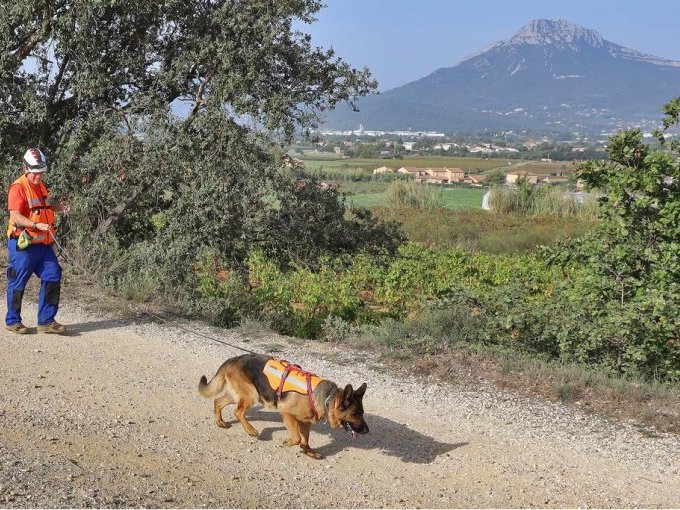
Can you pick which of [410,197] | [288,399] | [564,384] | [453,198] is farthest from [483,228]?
[288,399]

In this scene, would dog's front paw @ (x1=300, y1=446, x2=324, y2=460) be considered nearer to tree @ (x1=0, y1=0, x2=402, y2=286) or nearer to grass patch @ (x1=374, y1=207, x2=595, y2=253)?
tree @ (x1=0, y1=0, x2=402, y2=286)

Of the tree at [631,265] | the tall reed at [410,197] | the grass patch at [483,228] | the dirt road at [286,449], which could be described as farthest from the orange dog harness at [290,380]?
the tall reed at [410,197]

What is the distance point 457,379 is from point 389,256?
20.1 feet

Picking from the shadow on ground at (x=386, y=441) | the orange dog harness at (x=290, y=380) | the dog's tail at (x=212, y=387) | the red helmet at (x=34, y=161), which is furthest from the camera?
the red helmet at (x=34, y=161)

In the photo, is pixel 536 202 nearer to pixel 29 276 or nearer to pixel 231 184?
pixel 231 184

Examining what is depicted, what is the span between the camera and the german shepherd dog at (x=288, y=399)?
5727mm

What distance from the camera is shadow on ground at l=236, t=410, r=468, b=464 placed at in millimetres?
6199

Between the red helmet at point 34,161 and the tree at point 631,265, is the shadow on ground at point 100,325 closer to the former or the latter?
the red helmet at point 34,161

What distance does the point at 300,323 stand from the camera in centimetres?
1190

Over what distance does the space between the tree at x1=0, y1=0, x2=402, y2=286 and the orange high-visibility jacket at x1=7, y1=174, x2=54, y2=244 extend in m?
2.80

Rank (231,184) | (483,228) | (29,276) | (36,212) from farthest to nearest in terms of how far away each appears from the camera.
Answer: (483,228) → (231,184) → (29,276) → (36,212)

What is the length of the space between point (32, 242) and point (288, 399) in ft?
13.3

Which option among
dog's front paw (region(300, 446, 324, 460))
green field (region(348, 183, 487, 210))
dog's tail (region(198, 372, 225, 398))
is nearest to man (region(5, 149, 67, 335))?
dog's tail (region(198, 372, 225, 398))

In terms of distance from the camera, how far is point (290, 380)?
19.7ft
